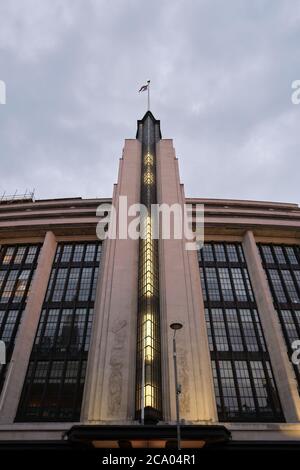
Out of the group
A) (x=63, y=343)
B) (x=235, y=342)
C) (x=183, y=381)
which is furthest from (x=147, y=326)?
(x=235, y=342)

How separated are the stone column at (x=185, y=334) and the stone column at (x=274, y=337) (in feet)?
22.8

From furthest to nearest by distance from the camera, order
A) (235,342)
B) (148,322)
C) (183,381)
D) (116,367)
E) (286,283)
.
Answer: (286,283)
(235,342)
(148,322)
(116,367)
(183,381)

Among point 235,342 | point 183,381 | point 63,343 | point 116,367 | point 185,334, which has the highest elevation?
point 235,342

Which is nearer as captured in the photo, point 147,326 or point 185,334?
point 147,326

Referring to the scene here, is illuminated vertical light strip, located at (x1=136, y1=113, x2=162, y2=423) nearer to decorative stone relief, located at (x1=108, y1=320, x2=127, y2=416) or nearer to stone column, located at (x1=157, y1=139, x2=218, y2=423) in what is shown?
stone column, located at (x1=157, y1=139, x2=218, y2=423)

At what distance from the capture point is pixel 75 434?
23.1 metres

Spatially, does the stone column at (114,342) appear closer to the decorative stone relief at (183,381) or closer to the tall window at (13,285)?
the decorative stone relief at (183,381)

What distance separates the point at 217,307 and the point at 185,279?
6.37m

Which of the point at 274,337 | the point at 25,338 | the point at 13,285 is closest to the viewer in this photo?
the point at 274,337

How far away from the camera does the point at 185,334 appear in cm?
3058

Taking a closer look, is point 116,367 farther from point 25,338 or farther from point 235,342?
Result: point 235,342

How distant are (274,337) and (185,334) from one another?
396 inches

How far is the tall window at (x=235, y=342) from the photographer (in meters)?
31.2
